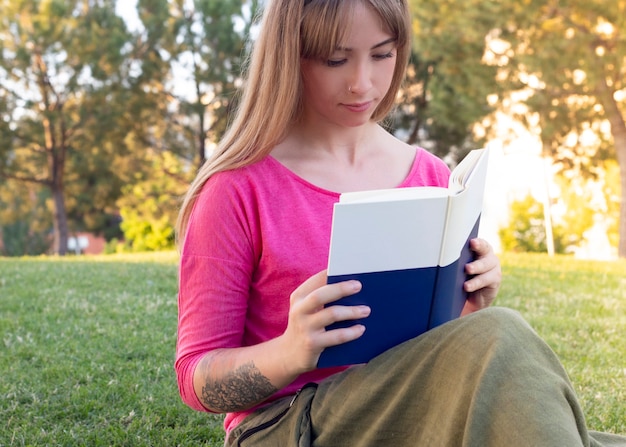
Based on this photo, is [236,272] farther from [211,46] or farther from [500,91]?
[211,46]

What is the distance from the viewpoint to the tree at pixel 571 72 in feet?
34.2

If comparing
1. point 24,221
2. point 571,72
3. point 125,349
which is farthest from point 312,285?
point 24,221

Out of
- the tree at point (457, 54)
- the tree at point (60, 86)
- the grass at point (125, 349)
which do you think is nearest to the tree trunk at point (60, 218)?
the tree at point (60, 86)

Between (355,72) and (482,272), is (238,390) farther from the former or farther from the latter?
(355,72)

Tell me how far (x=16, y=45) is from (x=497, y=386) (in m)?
16.4

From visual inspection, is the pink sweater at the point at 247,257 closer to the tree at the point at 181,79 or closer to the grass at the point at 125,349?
the grass at the point at 125,349

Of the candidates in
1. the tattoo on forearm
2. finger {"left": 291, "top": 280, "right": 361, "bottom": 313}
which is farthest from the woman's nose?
the tattoo on forearm

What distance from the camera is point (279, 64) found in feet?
5.11

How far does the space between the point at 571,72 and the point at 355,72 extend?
10689 mm

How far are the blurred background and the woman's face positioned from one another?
937 centimetres

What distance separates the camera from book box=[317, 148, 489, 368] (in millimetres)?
1204

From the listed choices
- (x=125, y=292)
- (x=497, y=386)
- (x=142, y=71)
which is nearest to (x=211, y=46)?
(x=142, y=71)

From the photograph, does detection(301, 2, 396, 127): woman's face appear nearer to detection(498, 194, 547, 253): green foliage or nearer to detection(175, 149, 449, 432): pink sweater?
detection(175, 149, 449, 432): pink sweater

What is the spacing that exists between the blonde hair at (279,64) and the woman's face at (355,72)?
19 mm
